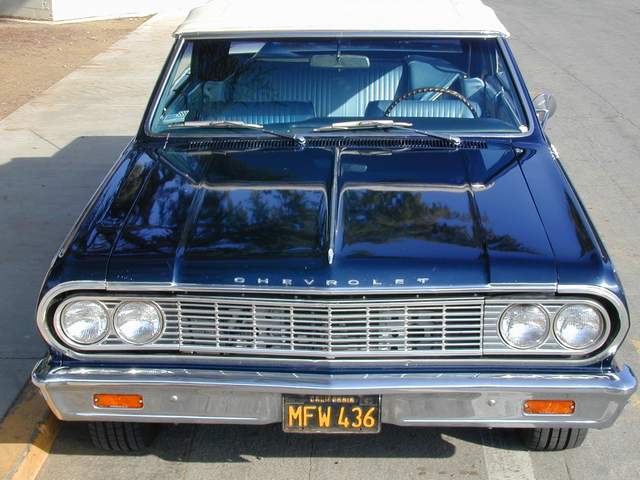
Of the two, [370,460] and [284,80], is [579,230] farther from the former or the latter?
[284,80]

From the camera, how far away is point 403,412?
3586 millimetres

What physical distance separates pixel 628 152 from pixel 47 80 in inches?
288

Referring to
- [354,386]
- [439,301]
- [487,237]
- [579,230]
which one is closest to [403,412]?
[354,386]

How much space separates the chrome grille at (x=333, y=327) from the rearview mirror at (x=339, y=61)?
77.5 inches

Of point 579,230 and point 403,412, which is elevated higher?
point 579,230

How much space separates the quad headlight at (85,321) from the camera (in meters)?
3.60

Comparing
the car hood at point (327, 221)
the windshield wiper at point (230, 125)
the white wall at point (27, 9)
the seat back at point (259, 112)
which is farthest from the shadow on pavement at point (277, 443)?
the white wall at point (27, 9)

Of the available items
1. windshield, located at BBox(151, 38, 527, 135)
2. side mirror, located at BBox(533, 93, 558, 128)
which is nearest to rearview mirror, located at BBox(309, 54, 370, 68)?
windshield, located at BBox(151, 38, 527, 135)

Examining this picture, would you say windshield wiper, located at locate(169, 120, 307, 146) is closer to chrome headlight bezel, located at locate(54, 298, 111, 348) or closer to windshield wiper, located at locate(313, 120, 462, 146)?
windshield wiper, located at locate(313, 120, 462, 146)

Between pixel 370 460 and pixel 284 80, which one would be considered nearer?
pixel 370 460

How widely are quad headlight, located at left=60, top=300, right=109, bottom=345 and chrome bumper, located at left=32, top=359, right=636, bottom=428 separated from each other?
0.13 meters

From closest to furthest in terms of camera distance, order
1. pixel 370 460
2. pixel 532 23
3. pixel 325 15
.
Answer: pixel 370 460, pixel 325 15, pixel 532 23

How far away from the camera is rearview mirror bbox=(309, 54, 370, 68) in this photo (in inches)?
200

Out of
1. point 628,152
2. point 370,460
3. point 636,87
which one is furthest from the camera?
point 636,87
